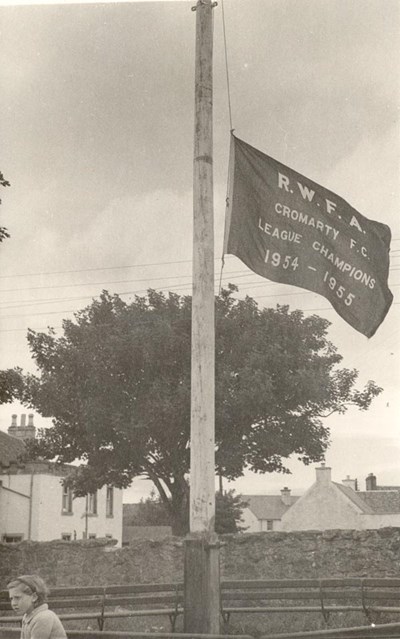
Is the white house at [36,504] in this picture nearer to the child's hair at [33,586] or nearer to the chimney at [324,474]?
the chimney at [324,474]

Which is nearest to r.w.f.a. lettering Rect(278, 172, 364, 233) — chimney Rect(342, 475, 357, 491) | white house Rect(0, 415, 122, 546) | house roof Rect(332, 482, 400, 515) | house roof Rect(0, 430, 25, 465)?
white house Rect(0, 415, 122, 546)

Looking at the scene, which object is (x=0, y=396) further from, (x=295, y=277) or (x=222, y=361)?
(x=222, y=361)

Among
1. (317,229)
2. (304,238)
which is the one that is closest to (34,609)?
(304,238)

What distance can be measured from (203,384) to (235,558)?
10644 mm

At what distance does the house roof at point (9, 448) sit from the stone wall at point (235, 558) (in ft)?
77.6

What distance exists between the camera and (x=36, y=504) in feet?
129

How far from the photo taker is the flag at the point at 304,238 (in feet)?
23.1

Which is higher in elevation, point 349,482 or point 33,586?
point 349,482

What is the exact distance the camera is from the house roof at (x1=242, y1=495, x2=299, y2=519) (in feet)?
248

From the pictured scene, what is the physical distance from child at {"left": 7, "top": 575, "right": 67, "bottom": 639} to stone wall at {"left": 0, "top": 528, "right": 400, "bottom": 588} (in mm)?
11556

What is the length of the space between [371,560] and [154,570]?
4504mm

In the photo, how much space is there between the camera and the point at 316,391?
1136 inches

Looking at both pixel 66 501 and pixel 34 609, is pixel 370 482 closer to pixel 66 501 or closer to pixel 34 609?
pixel 66 501

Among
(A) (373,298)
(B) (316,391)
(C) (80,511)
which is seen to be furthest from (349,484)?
(A) (373,298)
